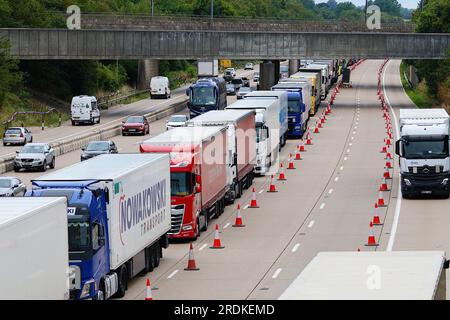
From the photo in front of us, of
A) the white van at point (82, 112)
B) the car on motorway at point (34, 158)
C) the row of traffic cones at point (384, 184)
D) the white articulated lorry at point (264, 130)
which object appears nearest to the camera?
the row of traffic cones at point (384, 184)

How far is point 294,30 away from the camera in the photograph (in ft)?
359

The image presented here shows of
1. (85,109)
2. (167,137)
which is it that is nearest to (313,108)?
(85,109)

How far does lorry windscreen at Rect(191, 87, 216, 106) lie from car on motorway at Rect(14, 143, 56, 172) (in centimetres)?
2234

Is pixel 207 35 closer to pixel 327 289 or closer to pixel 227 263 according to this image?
pixel 227 263

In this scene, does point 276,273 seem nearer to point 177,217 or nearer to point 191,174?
point 177,217

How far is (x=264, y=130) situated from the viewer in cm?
5212

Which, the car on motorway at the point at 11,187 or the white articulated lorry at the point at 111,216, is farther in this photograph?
the car on motorway at the point at 11,187

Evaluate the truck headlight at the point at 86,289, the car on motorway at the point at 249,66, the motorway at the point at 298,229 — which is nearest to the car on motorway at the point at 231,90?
the motorway at the point at 298,229

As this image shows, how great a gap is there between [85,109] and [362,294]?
66.0m

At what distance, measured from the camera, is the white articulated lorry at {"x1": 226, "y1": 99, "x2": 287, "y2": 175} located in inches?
2041

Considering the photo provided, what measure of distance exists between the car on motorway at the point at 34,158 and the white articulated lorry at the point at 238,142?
10387 millimetres

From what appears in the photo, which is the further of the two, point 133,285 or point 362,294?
point 133,285

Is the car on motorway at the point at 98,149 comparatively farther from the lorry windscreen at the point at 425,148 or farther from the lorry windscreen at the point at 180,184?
the lorry windscreen at the point at 180,184

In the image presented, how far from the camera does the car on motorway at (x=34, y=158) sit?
2176 inches
